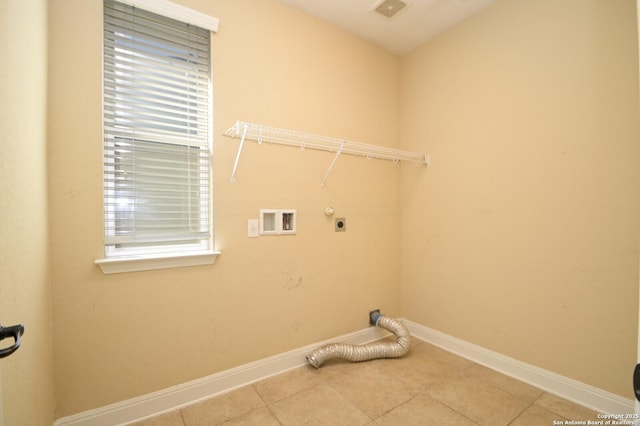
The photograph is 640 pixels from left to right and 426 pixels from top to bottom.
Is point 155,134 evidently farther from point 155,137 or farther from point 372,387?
point 372,387

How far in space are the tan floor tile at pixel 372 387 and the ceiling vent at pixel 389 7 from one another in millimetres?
2579

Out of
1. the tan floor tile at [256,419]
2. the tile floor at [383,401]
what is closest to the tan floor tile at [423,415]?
the tile floor at [383,401]

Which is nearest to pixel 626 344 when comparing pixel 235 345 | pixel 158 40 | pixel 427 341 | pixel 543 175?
pixel 543 175

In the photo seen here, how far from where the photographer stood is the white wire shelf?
1.76m

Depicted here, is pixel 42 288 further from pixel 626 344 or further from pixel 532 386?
pixel 626 344

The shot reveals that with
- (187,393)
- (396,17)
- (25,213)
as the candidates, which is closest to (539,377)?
(187,393)

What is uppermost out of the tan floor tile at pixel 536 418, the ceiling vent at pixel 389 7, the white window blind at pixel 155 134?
the ceiling vent at pixel 389 7

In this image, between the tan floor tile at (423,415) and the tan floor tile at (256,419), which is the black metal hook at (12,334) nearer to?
the tan floor tile at (256,419)

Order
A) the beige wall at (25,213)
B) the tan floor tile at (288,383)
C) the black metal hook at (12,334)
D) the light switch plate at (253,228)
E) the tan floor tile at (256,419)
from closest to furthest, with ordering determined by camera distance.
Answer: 1. the black metal hook at (12,334)
2. the beige wall at (25,213)
3. the tan floor tile at (256,419)
4. the tan floor tile at (288,383)
5. the light switch plate at (253,228)

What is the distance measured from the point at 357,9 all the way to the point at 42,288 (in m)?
2.49

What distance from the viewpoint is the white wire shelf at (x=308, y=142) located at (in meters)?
1.76

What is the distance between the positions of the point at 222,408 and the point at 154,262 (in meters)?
0.92

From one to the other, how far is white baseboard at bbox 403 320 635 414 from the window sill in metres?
1.95

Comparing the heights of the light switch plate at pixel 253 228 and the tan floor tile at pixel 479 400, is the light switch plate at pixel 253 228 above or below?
above
